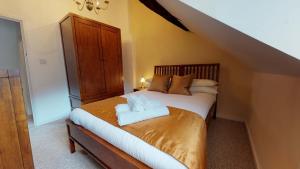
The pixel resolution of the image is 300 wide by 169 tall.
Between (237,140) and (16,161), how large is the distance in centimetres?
260

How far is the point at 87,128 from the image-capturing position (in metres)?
1.68

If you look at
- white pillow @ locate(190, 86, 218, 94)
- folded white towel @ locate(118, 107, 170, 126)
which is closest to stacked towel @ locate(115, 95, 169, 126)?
folded white towel @ locate(118, 107, 170, 126)

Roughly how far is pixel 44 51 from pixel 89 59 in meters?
0.92

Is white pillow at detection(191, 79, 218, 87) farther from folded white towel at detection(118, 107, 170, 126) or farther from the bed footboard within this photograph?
the bed footboard

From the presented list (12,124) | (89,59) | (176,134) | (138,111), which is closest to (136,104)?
(138,111)

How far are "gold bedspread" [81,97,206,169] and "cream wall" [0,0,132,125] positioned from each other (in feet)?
6.54

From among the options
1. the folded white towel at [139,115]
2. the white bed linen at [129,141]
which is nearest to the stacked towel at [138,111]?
the folded white towel at [139,115]

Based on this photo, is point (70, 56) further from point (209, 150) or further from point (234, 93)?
point (234, 93)

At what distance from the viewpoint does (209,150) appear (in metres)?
2.02

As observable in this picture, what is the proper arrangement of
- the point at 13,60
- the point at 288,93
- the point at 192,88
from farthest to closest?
the point at 13,60 < the point at 192,88 < the point at 288,93

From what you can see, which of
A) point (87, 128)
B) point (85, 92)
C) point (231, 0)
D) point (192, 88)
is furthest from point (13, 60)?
point (231, 0)

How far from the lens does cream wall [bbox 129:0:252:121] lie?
114 inches

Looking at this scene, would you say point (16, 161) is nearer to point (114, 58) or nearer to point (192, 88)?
point (192, 88)

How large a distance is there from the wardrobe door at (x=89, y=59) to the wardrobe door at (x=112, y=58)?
138 millimetres
